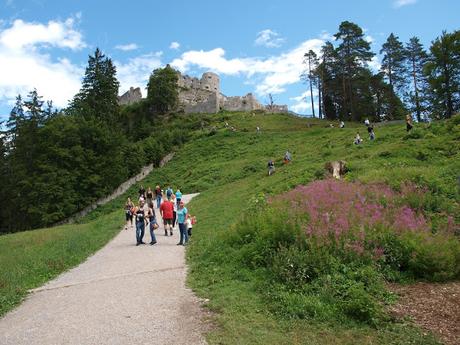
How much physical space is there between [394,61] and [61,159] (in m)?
48.8

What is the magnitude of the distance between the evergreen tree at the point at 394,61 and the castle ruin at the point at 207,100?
25.5 m

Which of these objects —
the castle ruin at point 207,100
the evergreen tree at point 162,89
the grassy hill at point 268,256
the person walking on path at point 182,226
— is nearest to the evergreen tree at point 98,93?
the evergreen tree at point 162,89

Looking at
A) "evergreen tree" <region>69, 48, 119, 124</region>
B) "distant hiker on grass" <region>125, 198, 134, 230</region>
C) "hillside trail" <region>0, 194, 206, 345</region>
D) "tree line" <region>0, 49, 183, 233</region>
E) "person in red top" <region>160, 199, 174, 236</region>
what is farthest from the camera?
"evergreen tree" <region>69, 48, 119, 124</region>

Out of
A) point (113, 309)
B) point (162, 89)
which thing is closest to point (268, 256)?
point (113, 309)

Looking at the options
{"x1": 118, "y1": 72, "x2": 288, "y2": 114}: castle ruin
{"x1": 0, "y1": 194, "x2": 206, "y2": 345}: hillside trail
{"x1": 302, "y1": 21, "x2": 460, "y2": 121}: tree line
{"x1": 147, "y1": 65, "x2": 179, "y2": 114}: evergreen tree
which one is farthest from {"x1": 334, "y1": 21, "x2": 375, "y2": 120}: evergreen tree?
{"x1": 0, "y1": 194, "x2": 206, "y2": 345}: hillside trail

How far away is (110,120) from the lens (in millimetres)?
61000

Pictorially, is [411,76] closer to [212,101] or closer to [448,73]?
[448,73]

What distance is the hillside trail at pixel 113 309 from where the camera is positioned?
7.91m

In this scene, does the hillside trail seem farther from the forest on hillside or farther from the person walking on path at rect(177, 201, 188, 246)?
the forest on hillside

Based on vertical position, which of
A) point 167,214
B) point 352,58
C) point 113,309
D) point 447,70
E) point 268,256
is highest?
point 352,58

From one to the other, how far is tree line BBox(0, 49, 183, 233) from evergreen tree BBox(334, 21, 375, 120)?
27.2m

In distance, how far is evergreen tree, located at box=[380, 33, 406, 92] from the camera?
6450 centimetres

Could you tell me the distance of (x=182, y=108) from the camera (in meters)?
88.8

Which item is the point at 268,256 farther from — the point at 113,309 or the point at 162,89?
the point at 162,89
